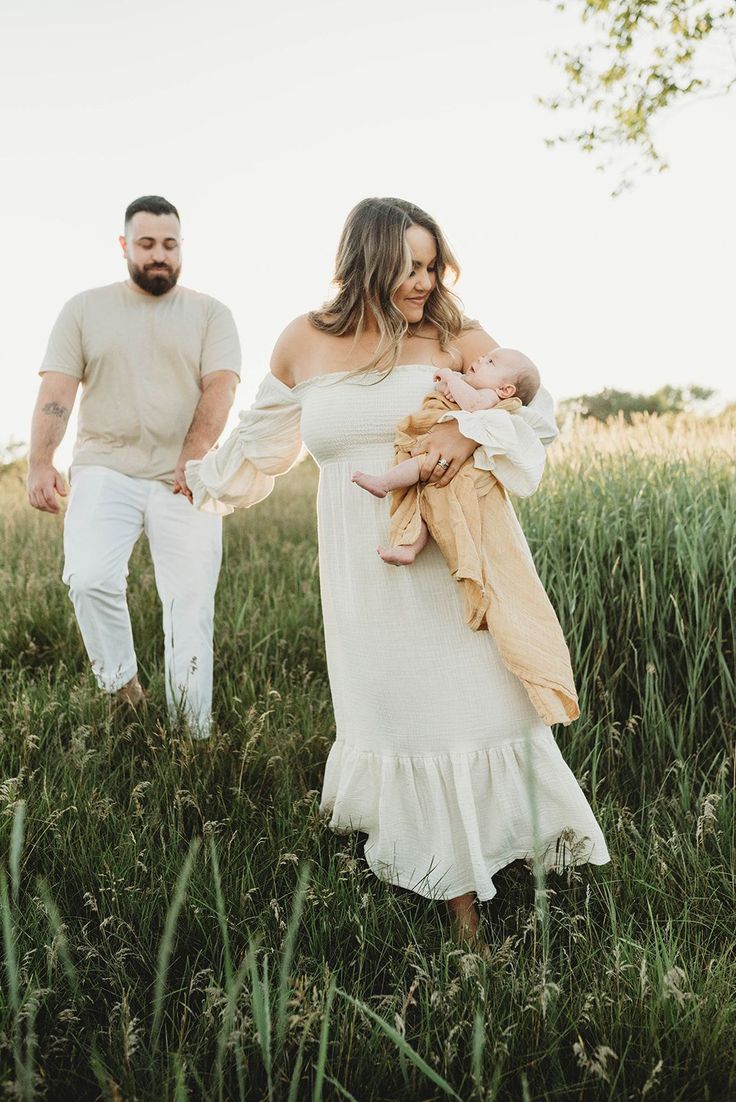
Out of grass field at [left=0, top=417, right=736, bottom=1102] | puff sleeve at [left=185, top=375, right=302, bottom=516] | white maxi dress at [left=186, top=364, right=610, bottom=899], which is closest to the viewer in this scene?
grass field at [left=0, top=417, right=736, bottom=1102]

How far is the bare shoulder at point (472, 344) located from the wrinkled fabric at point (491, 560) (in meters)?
0.30

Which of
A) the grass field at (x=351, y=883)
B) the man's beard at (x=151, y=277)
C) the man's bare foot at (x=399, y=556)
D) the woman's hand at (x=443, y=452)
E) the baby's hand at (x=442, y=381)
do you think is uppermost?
the man's beard at (x=151, y=277)

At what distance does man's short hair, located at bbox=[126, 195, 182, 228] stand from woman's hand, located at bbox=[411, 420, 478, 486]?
2.44 meters

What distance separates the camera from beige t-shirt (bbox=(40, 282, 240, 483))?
441cm

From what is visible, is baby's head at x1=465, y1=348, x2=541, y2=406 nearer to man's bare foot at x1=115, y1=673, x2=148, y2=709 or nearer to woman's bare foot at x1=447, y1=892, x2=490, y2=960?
woman's bare foot at x1=447, y1=892, x2=490, y2=960

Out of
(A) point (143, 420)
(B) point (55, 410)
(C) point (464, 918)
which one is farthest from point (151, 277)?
(C) point (464, 918)

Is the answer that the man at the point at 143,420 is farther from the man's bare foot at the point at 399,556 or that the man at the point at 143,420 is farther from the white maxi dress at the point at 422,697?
the man's bare foot at the point at 399,556

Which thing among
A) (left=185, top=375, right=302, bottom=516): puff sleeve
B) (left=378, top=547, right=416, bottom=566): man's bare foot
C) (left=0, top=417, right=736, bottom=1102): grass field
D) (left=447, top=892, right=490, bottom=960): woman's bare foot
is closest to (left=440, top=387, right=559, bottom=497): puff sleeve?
(left=378, top=547, right=416, bottom=566): man's bare foot

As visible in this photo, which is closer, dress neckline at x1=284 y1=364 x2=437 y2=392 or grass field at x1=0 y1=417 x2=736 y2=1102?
grass field at x1=0 y1=417 x2=736 y2=1102

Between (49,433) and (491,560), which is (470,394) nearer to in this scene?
(491,560)

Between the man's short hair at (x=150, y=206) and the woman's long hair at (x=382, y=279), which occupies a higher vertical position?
the man's short hair at (x=150, y=206)

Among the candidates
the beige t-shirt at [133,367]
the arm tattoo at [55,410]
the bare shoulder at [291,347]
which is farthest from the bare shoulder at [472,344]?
the arm tattoo at [55,410]

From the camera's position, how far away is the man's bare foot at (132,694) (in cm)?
402

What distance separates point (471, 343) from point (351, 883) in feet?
5.75
